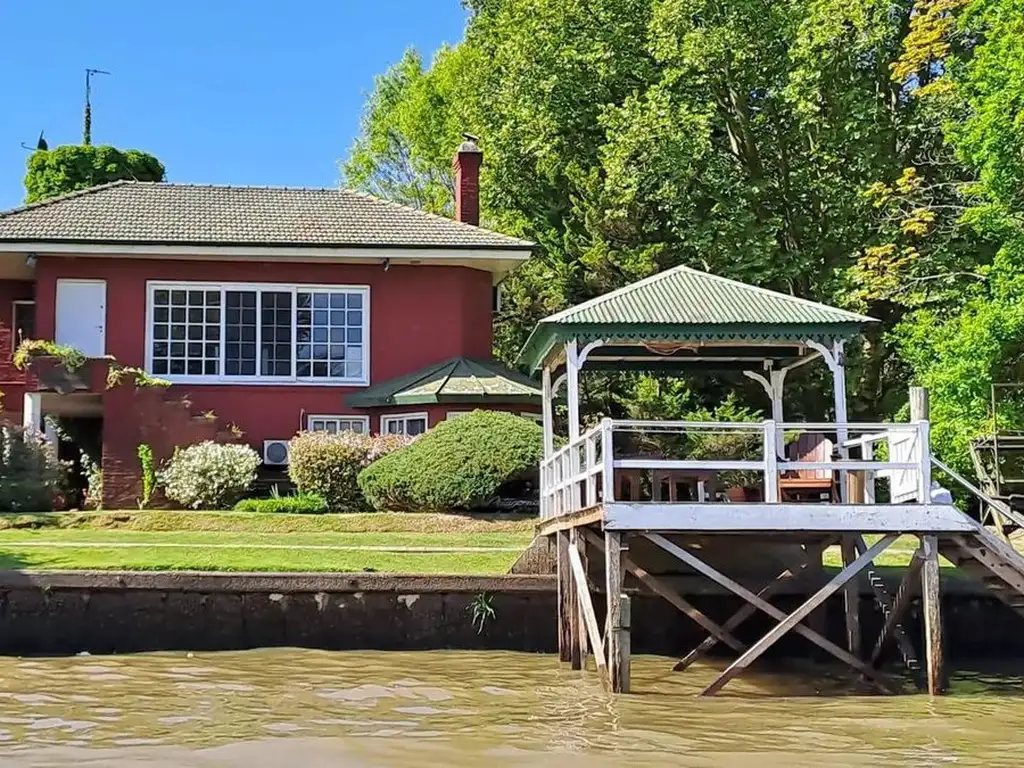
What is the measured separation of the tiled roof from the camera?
82.9 ft

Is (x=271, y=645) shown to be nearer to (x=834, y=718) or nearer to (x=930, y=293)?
(x=834, y=718)

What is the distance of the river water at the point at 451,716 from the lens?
9609mm

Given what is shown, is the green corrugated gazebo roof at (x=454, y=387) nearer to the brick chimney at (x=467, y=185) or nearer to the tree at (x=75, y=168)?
the brick chimney at (x=467, y=185)

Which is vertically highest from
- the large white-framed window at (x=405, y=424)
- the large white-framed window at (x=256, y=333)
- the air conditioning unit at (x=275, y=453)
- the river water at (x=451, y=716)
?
the large white-framed window at (x=256, y=333)

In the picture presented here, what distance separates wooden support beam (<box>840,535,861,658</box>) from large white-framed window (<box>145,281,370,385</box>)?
1354 centimetres

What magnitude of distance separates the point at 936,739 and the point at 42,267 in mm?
20116

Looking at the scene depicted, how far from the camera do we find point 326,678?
13.2 metres

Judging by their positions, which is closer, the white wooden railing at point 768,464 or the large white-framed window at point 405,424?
the white wooden railing at point 768,464

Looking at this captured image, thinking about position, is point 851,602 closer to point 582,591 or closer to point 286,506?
point 582,591

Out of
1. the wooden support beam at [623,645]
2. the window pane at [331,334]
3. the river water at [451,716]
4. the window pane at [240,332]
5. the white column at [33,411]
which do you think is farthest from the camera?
the window pane at [331,334]

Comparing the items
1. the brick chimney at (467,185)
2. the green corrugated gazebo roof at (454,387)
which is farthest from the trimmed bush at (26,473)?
the brick chimney at (467,185)

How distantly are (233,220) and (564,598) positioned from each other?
48.1 feet

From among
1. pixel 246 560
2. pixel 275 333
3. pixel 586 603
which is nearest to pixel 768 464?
pixel 586 603

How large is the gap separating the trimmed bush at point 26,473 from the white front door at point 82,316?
3.25 metres
